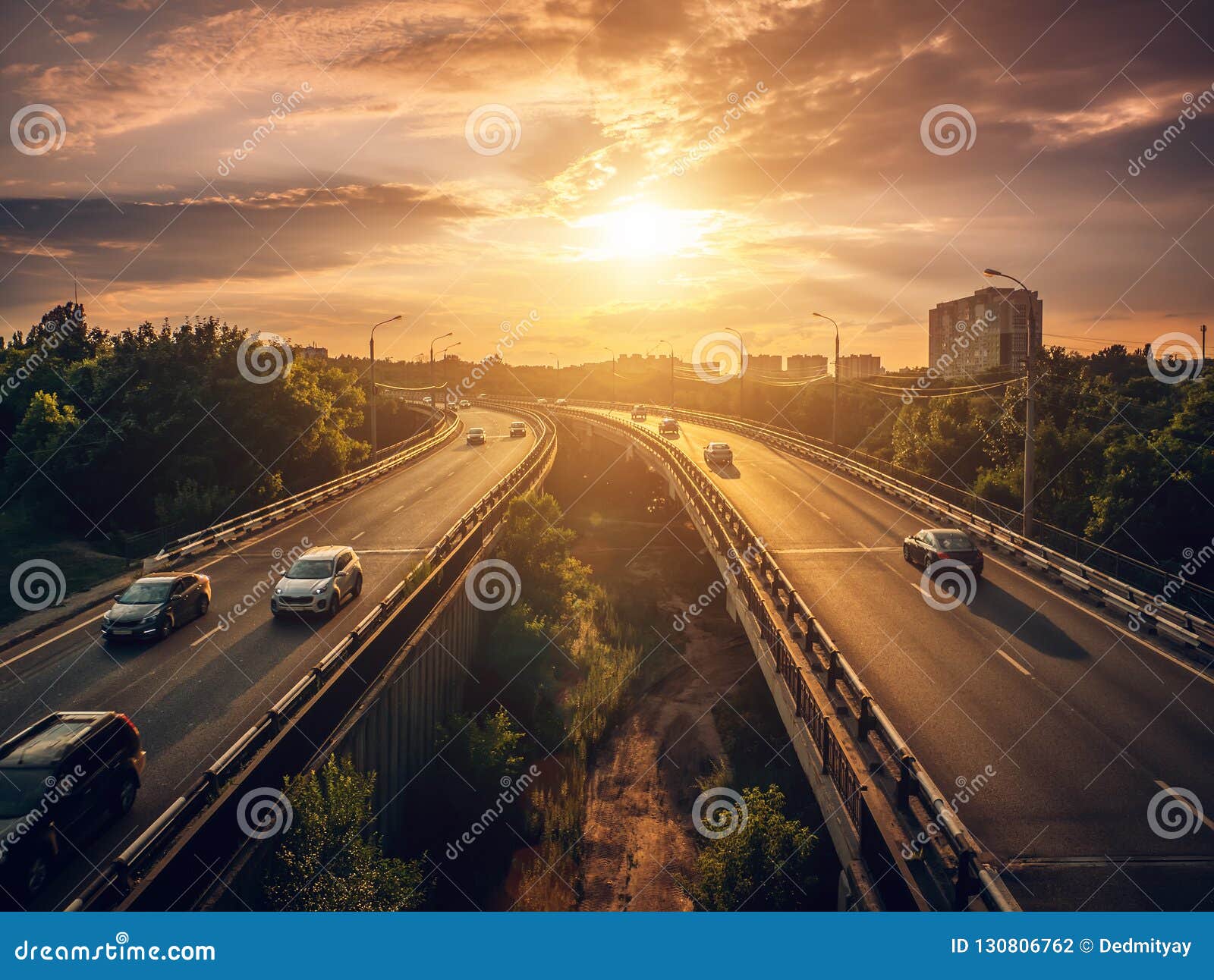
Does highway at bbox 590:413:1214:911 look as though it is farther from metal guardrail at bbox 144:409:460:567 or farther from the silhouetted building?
the silhouetted building

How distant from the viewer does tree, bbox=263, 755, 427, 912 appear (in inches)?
433

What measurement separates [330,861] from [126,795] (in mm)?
3380

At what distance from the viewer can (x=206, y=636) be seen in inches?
806

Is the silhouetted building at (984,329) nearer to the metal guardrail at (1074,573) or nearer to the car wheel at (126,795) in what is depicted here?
the metal guardrail at (1074,573)

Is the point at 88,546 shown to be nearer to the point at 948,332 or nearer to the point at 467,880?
the point at 467,880

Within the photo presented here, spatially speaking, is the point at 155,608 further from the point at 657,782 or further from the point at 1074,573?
the point at 1074,573

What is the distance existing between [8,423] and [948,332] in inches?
4981

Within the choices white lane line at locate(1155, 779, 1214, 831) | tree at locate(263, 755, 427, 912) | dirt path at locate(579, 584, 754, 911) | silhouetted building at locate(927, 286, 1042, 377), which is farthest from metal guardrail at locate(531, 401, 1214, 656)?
silhouetted building at locate(927, 286, 1042, 377)

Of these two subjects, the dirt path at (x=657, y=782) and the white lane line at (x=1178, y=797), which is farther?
the dirt path at (x=657, y=782)

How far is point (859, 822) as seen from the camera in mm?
10945

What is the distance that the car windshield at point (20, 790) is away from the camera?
10336 mm

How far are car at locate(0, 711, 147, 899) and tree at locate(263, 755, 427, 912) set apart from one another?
265 centimetres

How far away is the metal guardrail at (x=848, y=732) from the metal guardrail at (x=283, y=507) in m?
19.5

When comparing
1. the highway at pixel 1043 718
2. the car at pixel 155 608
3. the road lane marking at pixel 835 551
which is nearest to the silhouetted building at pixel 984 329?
the road lane marking at pixel 835 551
